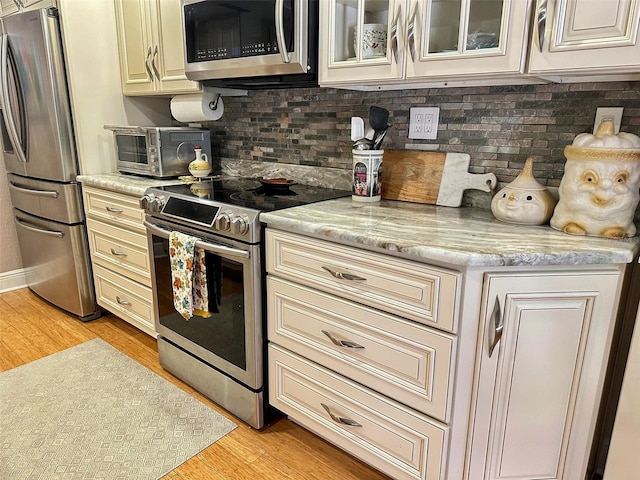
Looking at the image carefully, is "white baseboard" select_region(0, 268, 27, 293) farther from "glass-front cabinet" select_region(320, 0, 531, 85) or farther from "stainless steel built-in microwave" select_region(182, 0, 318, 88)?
"glass-front cabinet" select_region(320, 0, 531, 85)

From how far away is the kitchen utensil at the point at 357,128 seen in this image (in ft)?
5.66

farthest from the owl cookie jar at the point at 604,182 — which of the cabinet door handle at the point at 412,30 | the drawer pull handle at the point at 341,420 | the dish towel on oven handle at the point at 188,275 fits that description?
the dish towel on oven handle at the point at 188,275

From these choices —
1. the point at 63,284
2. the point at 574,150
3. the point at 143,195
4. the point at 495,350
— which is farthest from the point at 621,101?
the point at 63,284

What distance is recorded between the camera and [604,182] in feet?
3.91

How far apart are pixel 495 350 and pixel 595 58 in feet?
2.61

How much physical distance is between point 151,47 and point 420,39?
5.09 ft

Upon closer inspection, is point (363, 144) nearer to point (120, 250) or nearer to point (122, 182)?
point (122, 182)

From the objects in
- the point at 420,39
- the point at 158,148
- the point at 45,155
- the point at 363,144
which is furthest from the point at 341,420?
the point at 45,155

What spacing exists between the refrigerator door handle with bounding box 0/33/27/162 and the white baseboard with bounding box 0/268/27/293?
3.27 feet

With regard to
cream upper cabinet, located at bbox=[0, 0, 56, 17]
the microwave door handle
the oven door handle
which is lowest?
the oven door handle

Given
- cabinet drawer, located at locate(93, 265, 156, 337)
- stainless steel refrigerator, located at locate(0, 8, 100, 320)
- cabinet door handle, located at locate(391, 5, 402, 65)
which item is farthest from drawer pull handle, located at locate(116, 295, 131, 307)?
cabinet door handle, located at locate(391, 5, 402, 65)

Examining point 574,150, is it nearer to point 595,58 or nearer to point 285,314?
point 595,58

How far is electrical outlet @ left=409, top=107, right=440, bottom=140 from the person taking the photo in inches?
67.4

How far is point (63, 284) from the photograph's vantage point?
8.79 ft
